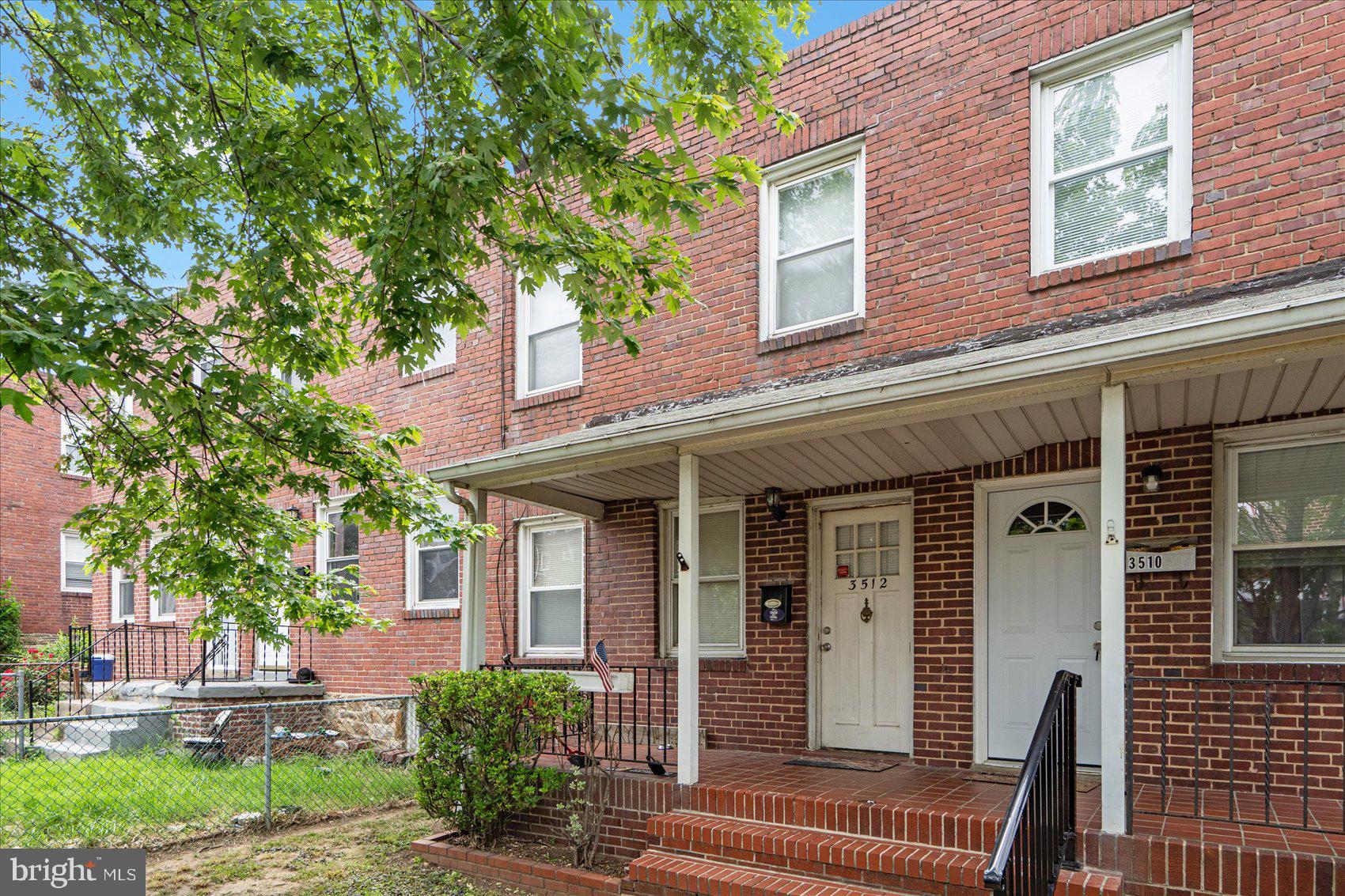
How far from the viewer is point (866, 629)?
7.94m

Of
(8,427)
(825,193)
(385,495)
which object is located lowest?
(385,495)

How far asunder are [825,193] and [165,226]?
16.7ft

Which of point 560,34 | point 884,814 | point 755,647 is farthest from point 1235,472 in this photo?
point 560,34

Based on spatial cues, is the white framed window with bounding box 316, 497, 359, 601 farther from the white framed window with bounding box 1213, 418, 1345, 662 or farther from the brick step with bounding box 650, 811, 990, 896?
the white framed window with bounding box 1213, 418, 1345, 662

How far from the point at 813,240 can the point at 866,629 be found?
131 inches

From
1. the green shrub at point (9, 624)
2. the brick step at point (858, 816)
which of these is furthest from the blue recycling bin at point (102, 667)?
the brick step at point (858, 816)

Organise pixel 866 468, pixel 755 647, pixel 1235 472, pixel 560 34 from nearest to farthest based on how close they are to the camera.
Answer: pixel 560 34
pixel 1235 472
pixel 866 468
pixel 755 647

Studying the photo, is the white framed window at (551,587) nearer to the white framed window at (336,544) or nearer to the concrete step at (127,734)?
the white framed window at (336,544)

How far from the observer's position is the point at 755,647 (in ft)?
27.5

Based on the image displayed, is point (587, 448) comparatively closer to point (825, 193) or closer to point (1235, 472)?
point (825, 193)

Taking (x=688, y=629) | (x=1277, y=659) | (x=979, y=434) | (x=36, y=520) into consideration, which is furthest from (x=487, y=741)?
(x=36, y=520)

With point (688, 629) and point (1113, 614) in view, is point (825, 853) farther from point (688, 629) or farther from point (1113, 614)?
point (1113, 614)

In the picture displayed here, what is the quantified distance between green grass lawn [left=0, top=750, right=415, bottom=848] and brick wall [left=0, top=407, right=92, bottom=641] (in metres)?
11.7

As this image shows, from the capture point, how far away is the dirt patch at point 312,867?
6418mm
